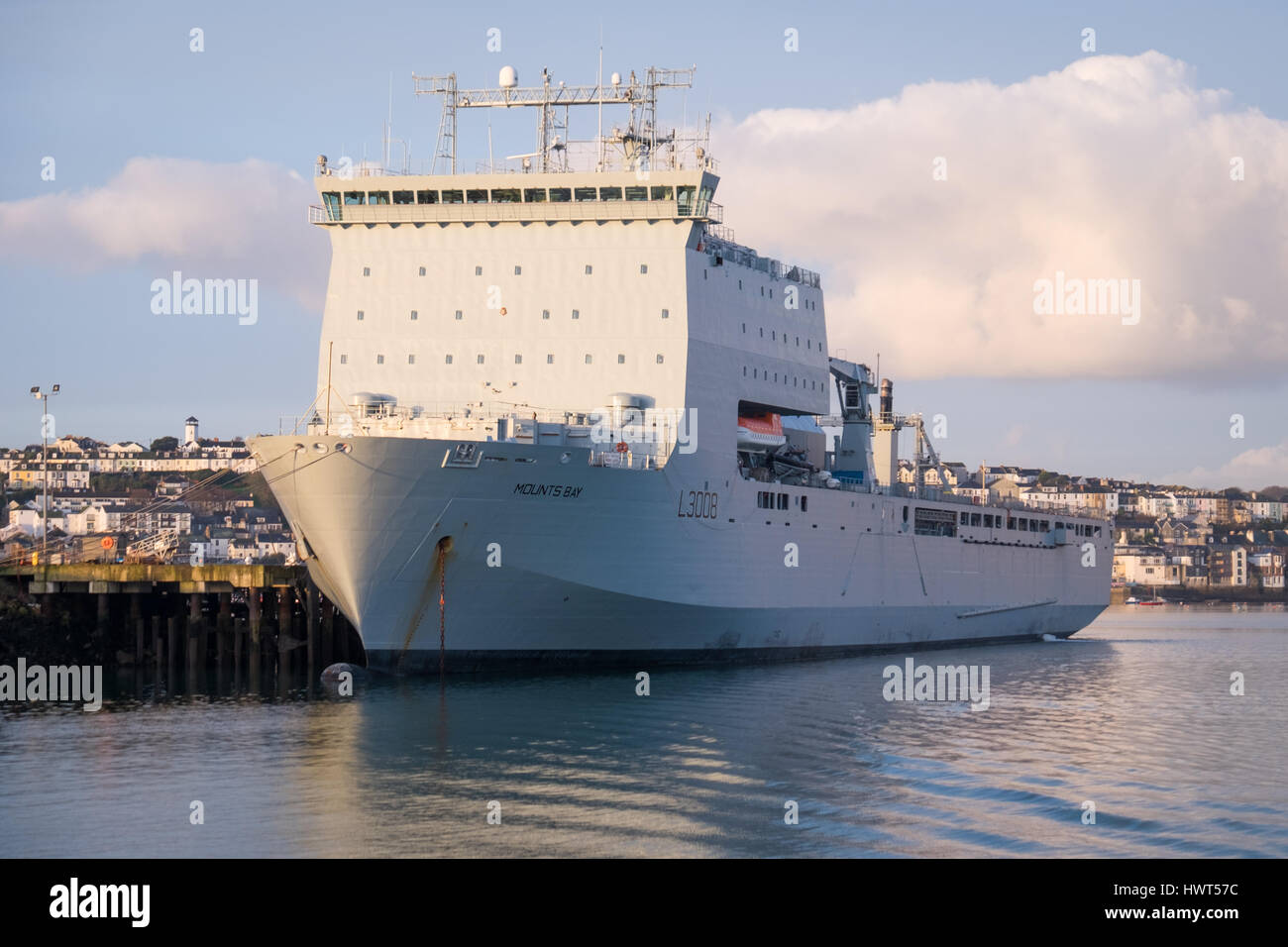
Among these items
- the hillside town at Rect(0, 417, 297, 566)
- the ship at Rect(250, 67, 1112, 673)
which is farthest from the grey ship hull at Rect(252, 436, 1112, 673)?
the hillside town at Rect(0, 417, 297, 566)

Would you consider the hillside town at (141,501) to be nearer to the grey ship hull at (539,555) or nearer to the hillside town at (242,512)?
the hillside town at (242,512)

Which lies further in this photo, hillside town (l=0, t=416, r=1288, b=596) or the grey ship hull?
hillside town (l=0, t=416, r=1288, b=596)

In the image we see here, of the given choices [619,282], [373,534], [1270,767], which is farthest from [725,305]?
[1270,767]

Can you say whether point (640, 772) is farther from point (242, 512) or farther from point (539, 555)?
point (242, 512)

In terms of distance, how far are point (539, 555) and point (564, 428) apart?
2912 millimetres

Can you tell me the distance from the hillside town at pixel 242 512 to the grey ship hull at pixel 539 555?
538 centimetres

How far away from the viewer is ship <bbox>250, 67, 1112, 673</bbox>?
26250 mm

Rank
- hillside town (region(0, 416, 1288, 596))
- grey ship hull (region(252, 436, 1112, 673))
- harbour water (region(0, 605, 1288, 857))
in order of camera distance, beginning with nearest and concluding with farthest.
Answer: harbour water (region(0, 605, 1288, 857)), grey ship hull (region(252, 436, 1112, 673)), hillside town (region(0, 416, 1288, 596))

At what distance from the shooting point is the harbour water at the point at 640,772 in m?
14.8

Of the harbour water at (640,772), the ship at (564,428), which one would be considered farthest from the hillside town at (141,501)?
the harbour water at (640,772)

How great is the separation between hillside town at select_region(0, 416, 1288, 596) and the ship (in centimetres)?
525

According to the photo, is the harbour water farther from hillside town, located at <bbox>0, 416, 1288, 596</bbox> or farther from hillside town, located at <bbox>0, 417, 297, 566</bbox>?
hillside town, located at <bbox>0, 417, 297, 566</bbox>

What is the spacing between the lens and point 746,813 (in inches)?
626
